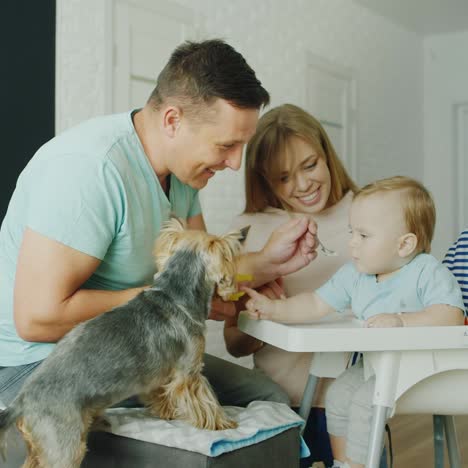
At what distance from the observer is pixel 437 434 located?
1875 mm

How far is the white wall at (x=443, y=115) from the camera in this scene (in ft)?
22.6

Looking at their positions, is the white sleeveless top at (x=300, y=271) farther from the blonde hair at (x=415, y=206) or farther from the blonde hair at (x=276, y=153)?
the blonde hair at (x=415, y=206)

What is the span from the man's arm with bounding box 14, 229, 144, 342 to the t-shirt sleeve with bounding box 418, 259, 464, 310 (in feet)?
2.49

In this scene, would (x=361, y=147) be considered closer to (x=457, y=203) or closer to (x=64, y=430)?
(x=457, y=203)

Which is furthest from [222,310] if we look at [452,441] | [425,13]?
[425,13]

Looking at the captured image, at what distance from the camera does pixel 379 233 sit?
1.69m

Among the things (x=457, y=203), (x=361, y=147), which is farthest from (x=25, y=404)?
(x=457, y=203)

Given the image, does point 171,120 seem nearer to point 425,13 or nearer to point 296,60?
point 296,60

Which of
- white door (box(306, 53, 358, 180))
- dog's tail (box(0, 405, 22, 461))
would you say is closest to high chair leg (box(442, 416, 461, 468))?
dog's tail (box(0, 405, 22, 461))

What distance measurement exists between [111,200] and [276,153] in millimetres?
864

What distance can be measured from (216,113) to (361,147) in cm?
453

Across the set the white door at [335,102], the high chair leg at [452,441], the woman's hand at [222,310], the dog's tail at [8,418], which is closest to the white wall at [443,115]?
the white door at [335,102]

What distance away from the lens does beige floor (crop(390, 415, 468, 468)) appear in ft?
10.3

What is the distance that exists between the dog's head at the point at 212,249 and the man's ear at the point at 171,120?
251 mm
